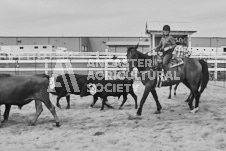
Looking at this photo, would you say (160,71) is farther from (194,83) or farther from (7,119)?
(7,119)

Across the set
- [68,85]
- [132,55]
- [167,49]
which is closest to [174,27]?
[167,49]

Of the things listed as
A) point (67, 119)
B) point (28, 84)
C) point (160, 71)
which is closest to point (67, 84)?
point (67, 119)

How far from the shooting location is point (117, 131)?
5133mm

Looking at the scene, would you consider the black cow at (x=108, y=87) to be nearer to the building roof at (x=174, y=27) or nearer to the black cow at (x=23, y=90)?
the black cow at (x=23, y=90)

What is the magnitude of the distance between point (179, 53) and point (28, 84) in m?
4.06

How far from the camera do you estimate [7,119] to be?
6250mm

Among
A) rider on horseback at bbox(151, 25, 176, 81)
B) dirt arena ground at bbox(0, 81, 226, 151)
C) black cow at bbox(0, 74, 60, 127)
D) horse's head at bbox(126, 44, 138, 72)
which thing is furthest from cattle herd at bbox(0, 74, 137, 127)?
rider on horseback at bbox(151, 25, 176, 81)

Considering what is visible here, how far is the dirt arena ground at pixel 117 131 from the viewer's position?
4.33 meters

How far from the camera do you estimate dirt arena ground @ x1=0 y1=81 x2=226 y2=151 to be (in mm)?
4328

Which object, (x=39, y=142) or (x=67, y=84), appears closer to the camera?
(x=39, y=142)

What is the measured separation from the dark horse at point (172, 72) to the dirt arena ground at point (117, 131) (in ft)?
1.71

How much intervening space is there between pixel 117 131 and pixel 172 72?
2.82 m

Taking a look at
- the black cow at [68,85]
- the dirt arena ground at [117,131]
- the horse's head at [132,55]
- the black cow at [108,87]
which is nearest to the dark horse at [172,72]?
the horse's head at [132,55]

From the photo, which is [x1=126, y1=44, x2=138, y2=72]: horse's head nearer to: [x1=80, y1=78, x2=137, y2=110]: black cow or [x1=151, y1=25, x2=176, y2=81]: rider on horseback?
[x1=151, y1=25, x2=176, y2=81]: rider on horseback
